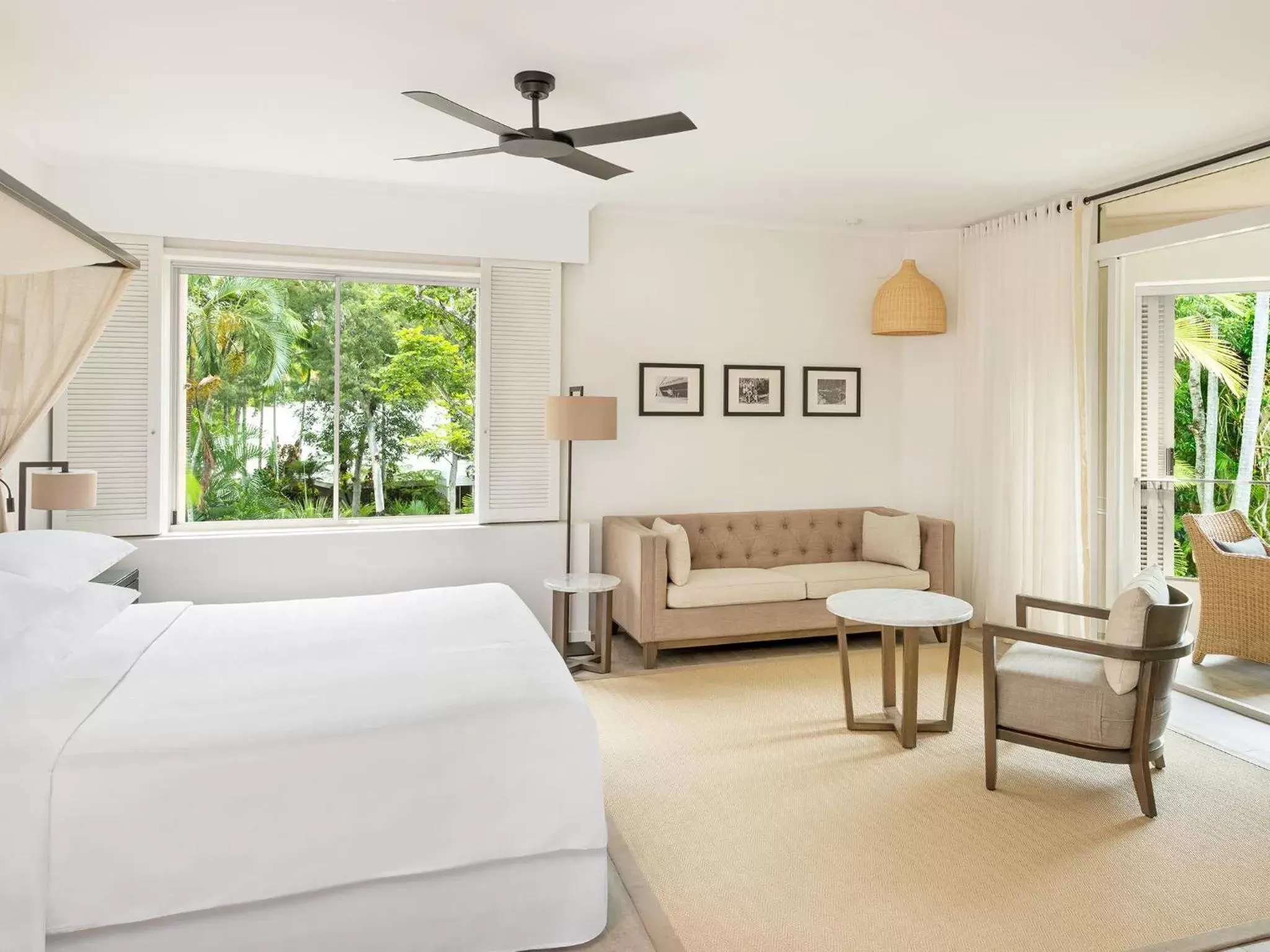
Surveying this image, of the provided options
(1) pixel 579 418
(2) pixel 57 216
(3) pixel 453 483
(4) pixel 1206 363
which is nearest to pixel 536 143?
(2) pixel 57 216

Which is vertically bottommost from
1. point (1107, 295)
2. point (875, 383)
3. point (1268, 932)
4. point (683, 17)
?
point (1268, 932)

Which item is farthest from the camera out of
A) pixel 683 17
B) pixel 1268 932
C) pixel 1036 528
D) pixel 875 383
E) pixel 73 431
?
pixel 875 383

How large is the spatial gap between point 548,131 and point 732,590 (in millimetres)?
2765

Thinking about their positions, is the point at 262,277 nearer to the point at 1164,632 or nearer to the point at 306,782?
the point at 306,782

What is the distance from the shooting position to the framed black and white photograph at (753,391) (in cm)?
563

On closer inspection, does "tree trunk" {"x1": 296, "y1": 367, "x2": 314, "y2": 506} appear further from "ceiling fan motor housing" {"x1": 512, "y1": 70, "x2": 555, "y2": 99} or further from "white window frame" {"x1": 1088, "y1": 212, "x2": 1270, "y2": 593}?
"white window frame" {"x1": 1088, "y1": 212, "x2": 1270, "y2": 593}

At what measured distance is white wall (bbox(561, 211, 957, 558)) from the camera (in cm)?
537

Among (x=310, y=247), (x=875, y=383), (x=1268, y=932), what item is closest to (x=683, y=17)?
(x=310, y=247)

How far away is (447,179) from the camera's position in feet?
15.3

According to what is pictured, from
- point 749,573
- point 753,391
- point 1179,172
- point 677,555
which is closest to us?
point 1179,172

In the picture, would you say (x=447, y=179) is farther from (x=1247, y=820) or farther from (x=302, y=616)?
(x=1247, y=820)

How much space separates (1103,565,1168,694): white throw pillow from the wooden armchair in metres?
0.02

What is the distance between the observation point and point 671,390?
5500 mm

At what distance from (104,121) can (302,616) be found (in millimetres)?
2521
